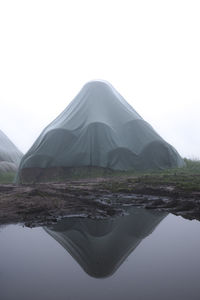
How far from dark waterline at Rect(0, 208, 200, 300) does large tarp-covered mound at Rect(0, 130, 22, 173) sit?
19617 millimetres

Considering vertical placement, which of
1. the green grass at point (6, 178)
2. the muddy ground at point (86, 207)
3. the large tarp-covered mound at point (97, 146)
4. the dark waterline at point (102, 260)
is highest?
the large tarp-covered mound at point (97, 146)

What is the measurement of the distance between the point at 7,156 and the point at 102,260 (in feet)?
90.6

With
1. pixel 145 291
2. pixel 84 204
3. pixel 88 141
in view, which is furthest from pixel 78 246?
pixel 88 141

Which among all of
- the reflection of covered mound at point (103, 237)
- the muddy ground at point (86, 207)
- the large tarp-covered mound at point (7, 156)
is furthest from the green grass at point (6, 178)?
the reflection of covered mound at point (103, 237)

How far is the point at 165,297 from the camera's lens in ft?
8.23

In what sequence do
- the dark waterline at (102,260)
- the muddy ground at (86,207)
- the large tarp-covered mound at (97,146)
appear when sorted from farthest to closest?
the large tarp-covered mound at (97,146), the muddy ground at (86,207), the dark waterline at (102,260)

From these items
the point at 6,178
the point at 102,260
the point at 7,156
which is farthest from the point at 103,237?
the point at 7,156

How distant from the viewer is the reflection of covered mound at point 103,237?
3.43 m

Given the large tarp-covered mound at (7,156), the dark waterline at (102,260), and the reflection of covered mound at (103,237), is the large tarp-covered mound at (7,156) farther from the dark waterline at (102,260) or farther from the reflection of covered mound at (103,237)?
the dark waterline at (102,260)

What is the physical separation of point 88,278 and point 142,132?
1652cm

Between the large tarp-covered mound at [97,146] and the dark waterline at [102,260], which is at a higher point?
the large tarp-covered mound at [97,146]

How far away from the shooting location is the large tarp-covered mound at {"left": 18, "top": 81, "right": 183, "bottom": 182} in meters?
17.6

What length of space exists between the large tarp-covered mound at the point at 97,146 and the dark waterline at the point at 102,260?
1242cm

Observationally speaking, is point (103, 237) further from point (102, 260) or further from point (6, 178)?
point (6, 178)
